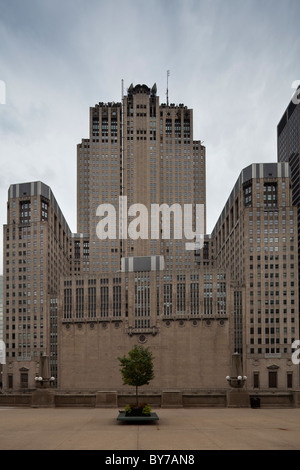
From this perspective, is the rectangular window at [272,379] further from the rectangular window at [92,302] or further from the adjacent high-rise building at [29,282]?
the adjacent high-rise building at [29,282]

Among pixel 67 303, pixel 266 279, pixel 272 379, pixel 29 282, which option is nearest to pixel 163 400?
pixel 272 379

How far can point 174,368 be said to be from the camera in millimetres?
145750

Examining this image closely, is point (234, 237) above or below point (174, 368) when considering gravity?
above

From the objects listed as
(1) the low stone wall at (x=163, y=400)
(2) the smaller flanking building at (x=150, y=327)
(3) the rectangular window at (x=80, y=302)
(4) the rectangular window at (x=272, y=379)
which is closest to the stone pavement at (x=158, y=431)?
(1) the low stone wall at (x=163, y=400)

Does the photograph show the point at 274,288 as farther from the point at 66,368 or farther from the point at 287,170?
the point at 66,368

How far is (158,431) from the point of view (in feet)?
114

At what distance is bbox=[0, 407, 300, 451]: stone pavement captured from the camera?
2898cm

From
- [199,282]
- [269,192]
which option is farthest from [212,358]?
[269,192]

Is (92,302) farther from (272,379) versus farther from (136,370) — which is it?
(136,370)

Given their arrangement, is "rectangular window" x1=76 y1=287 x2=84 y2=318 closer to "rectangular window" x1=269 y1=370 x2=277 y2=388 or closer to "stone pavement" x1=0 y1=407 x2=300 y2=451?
"rectangular window" x1=269 y1=370 x2=277 y2=388

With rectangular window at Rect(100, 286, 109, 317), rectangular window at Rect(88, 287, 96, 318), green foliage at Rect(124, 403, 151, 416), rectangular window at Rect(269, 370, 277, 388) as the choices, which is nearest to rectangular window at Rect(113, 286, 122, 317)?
rectangular window at Rect(100, 286, 109, 317)

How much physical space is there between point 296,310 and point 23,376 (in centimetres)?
8255

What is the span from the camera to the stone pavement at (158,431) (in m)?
29.0
